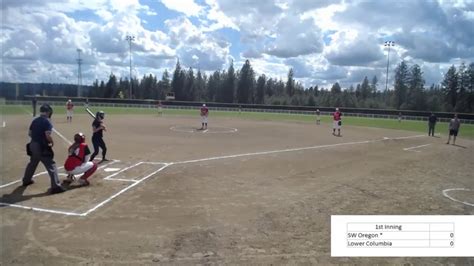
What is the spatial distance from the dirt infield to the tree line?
268ft

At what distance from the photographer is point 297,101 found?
110000 millimetres

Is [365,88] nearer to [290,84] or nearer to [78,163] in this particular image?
[290,84]

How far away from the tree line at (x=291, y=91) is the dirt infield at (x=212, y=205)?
81600 mm

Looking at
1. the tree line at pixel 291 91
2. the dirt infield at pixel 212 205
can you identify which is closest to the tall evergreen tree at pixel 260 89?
the tree line at pixel 291 91

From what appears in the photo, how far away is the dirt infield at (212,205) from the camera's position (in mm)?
6445

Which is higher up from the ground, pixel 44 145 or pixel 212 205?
pixel 44 145

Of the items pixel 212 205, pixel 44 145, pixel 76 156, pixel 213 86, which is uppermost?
pixel 213 86

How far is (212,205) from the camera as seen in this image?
930 cm

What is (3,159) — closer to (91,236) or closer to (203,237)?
(91,236)

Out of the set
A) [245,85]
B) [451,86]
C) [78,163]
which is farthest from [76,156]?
[245,85]

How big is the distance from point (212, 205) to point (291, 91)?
436 feet

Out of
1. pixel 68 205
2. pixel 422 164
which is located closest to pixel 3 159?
pixel 68 205

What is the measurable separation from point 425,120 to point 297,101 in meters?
53.4

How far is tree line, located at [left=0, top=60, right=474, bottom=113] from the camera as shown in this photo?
91438 mm
